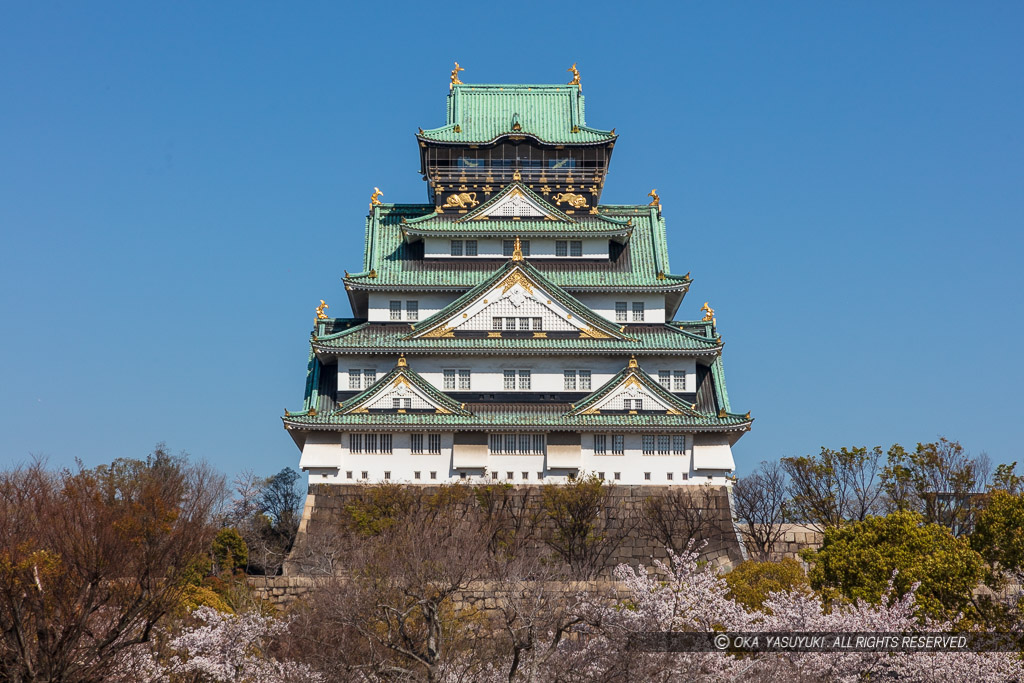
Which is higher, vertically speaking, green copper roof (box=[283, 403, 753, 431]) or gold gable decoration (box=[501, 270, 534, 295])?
gold gable decoration (box=[501, 270, 534, 295])

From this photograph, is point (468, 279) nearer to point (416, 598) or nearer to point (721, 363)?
point (721, 363)

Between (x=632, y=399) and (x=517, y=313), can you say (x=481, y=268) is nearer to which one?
(x=517, y=313)

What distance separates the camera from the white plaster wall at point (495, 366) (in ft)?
198

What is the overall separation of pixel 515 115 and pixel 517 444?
20709 millimetres

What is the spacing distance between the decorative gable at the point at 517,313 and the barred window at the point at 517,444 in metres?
4.97

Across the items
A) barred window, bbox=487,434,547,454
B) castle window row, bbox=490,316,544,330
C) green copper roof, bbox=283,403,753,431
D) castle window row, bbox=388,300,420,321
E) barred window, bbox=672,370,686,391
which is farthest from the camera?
castle window row, bbox=388,300,420,321

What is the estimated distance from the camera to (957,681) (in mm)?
31750

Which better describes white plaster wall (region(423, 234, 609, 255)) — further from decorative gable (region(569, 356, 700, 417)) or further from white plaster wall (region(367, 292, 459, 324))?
decorative gable (region(569, 356, 700, 417))

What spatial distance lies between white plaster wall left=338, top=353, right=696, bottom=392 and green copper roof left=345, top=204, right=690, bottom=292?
3964mm

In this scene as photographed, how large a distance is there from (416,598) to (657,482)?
78.6 ft

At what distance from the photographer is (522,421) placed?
58.3 meters

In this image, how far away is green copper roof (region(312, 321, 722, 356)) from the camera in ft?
196

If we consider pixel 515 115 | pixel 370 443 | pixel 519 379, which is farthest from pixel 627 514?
pixel 515 115

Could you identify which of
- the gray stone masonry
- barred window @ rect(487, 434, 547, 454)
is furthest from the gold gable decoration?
the gray stone masonry
